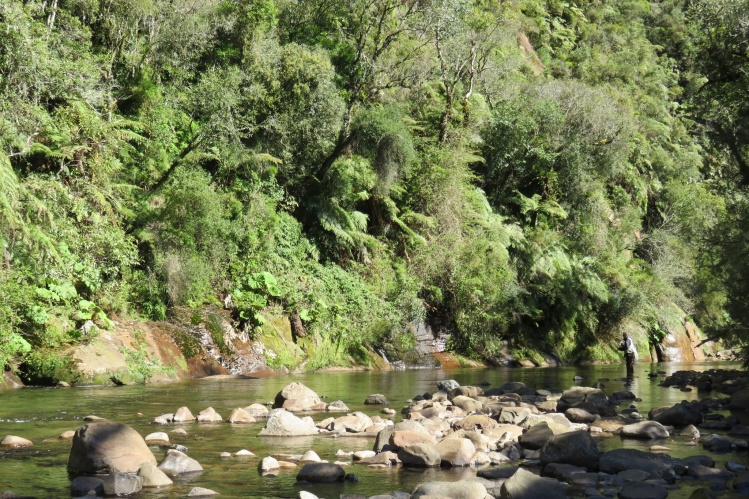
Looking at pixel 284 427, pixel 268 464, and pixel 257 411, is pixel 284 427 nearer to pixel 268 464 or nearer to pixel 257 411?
pixel 257 411

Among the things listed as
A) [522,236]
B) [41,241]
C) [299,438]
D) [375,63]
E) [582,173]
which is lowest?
[299,438]

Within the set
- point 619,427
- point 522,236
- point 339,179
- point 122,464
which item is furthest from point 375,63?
point 122,464

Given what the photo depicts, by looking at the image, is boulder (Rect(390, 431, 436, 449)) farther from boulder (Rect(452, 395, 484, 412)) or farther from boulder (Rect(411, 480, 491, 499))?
boulder (Rect(452, 395, 484, 412))

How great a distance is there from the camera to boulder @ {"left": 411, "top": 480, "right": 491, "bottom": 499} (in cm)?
546

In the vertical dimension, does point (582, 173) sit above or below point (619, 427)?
above

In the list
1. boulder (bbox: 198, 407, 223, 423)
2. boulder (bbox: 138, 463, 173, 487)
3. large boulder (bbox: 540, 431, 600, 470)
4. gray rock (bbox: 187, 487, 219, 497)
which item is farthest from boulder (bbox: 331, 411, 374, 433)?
gray rock (bbox: 187, 487, 219, 497)

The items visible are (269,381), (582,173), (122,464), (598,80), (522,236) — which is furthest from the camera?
(598,80)

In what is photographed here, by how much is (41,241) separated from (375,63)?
54.1 feet

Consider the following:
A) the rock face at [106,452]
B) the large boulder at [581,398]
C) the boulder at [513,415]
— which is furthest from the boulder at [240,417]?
the large boulder at [581,398]

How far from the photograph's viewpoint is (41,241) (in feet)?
46.7

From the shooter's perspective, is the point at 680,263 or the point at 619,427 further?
the point at 680,263

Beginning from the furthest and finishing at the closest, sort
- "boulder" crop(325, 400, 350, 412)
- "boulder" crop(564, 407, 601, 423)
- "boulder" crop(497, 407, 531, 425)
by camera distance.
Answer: "boulder" crop(325, 400, 350, 412) < "boulder" crop(564, 407, 601, 423) < "boulder" crop(497, 407, 531, 425)

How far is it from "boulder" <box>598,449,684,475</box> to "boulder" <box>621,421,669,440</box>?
1.81 m

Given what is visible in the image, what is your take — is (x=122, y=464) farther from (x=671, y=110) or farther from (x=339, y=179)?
(x=671, y=110)
